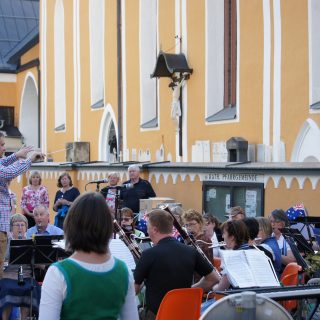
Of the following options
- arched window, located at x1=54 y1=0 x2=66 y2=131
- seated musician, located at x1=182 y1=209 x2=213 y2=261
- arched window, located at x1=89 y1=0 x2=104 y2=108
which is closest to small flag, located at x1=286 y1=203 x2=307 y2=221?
seated musician, located at x1=182 y1=209 x2=213 y2=261

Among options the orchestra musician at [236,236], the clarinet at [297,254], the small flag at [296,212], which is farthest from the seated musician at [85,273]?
the small flag at [296,212]

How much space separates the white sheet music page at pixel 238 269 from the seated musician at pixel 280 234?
77.3 inches

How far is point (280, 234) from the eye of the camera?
32.8ft

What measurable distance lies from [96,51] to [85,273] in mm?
25396

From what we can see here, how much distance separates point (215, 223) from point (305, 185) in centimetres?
310

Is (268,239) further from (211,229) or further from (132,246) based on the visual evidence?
(132,246)

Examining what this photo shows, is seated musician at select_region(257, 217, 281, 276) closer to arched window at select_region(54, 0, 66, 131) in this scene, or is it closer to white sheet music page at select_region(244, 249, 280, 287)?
white sheet music page at select_region(244, 249, 280, 287)

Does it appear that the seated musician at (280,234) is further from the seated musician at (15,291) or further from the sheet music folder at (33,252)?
the seated musician at (15,291)

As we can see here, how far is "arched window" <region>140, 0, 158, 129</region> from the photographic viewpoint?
24.6 m

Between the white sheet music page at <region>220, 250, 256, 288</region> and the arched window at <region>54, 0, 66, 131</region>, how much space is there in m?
25.8

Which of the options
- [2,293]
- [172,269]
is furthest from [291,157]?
[172,269]

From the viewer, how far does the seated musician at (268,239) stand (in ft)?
29.4

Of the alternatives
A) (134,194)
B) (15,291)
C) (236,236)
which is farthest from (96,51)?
(236,236)

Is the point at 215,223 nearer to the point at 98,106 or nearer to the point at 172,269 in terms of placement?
the point at 172,269
